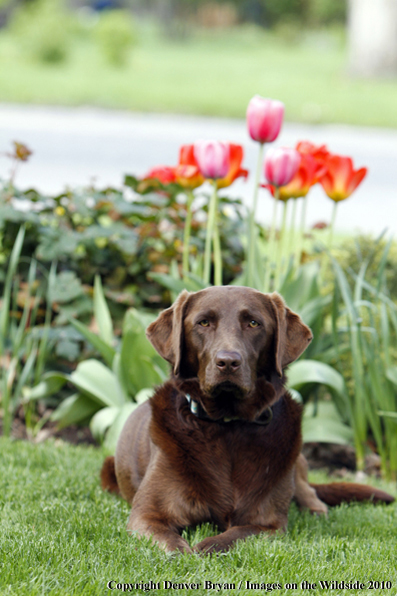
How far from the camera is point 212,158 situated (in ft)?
12.9

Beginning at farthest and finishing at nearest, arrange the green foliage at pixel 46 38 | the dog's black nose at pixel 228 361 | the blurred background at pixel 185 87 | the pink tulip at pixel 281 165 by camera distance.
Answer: the green foliage at pixel 46 38, the blurred background at pixel 185 87, the pink tulip at pixel 281 165, the dog's black nose at pixel 228 361

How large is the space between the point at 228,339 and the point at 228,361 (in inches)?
5.0

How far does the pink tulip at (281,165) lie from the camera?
3.86m

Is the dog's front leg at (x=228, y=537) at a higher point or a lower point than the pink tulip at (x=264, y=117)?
lower

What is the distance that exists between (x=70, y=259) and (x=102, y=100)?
497 inches

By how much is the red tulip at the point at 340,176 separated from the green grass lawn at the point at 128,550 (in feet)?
6.00

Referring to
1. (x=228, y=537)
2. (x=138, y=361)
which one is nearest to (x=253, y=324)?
(x=228, y=537)

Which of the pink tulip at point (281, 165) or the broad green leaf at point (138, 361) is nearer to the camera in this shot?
the pink tulip at point (281, 165)

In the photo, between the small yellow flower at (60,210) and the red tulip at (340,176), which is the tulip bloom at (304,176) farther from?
the small yellow flower at (60,210)

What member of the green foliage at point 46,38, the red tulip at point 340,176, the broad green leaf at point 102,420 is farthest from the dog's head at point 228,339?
the green foliage at point 46,38

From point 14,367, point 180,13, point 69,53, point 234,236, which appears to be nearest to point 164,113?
point 69,53

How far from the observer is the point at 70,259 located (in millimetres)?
5082

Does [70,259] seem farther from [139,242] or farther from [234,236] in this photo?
[234,236]

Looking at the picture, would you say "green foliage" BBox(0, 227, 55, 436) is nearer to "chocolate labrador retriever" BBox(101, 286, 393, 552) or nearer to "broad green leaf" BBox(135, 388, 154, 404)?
"broad green leaf" BBox(135, 388, 154, 404)
